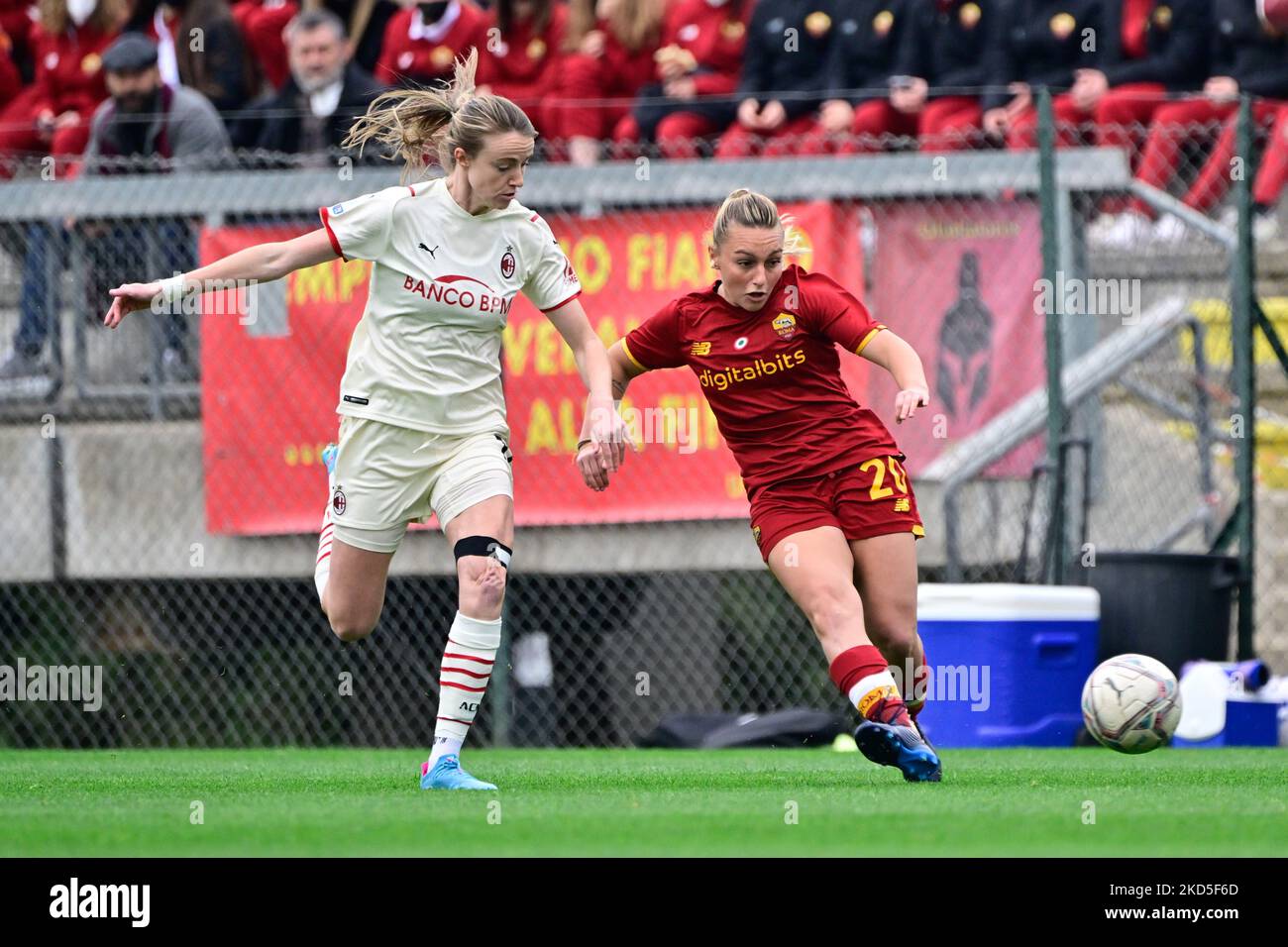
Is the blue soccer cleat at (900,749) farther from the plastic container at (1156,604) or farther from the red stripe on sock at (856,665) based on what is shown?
the plastic container at (1156,604)

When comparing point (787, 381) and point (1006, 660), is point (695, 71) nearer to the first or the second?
point (1006, 660)

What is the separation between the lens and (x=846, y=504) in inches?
278

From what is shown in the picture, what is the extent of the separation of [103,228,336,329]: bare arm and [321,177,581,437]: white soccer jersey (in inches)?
3.0

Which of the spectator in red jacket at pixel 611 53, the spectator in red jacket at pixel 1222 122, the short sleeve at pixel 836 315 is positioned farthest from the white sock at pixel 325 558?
the spectator in red jacket at pixel 611 53

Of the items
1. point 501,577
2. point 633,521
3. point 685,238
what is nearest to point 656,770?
point 501,577

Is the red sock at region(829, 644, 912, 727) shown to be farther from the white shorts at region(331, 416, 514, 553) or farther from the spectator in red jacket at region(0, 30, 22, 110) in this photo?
the spectator in red jacket at region(0, 30, 22, 110)

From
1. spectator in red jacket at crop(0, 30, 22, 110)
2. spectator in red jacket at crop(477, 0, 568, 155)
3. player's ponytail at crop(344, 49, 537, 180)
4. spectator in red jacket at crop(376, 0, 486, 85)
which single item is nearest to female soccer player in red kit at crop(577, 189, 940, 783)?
player's ponytail at crop(344, 49, 537, 180)

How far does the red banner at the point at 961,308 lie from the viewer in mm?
10664

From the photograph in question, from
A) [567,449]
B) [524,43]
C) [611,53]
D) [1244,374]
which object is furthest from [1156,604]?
[524,43]

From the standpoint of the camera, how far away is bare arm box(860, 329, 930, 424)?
21.2ft

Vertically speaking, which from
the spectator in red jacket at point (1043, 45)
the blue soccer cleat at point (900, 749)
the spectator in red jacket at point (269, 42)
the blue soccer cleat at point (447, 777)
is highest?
the spectator in red jacket at point (269, 42)

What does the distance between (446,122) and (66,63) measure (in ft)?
26.4

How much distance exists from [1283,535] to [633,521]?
3864 mm

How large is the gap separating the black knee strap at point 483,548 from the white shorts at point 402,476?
0.15m
